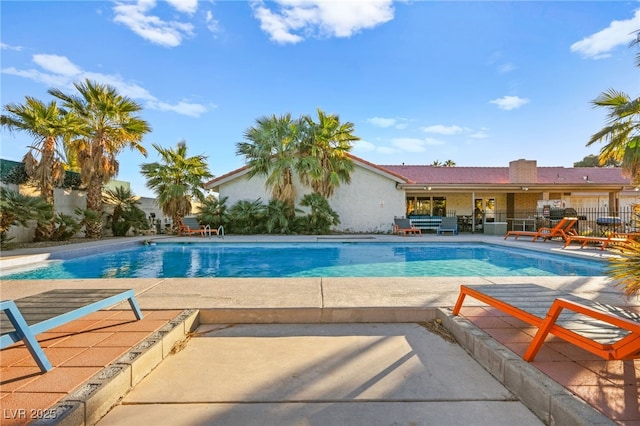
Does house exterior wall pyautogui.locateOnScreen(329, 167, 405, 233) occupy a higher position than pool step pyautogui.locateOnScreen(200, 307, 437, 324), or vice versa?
house exterior wall pyautogui.locateOnScreen(329, 167, 405, 233)

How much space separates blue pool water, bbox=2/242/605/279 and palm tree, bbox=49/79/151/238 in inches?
164

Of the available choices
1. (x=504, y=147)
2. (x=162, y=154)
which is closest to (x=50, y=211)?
(x=162, y=154)

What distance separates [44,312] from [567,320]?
493 cm

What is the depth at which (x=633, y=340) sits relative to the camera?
6.28 ft

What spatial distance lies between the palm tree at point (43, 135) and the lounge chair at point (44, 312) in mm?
13241

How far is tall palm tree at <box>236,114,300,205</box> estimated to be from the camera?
16812mm

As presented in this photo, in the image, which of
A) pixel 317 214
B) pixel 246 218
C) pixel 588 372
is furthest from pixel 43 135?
pixel 588 372

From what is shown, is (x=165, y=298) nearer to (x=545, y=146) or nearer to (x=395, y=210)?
(x=395, y=210)

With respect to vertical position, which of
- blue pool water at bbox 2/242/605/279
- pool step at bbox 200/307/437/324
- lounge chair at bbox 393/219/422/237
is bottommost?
blue pool water at bbox 2/242/605/279

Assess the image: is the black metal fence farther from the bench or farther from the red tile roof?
the bench

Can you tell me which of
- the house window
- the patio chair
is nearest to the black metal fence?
the house window

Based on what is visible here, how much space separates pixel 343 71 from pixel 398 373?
16.5 meters

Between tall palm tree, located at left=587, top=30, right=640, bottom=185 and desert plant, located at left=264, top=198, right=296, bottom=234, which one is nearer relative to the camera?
tall palm tree, located at left=587, top=30, right=640, bottom=185

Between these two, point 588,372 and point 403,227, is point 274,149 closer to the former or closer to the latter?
point 403,227
